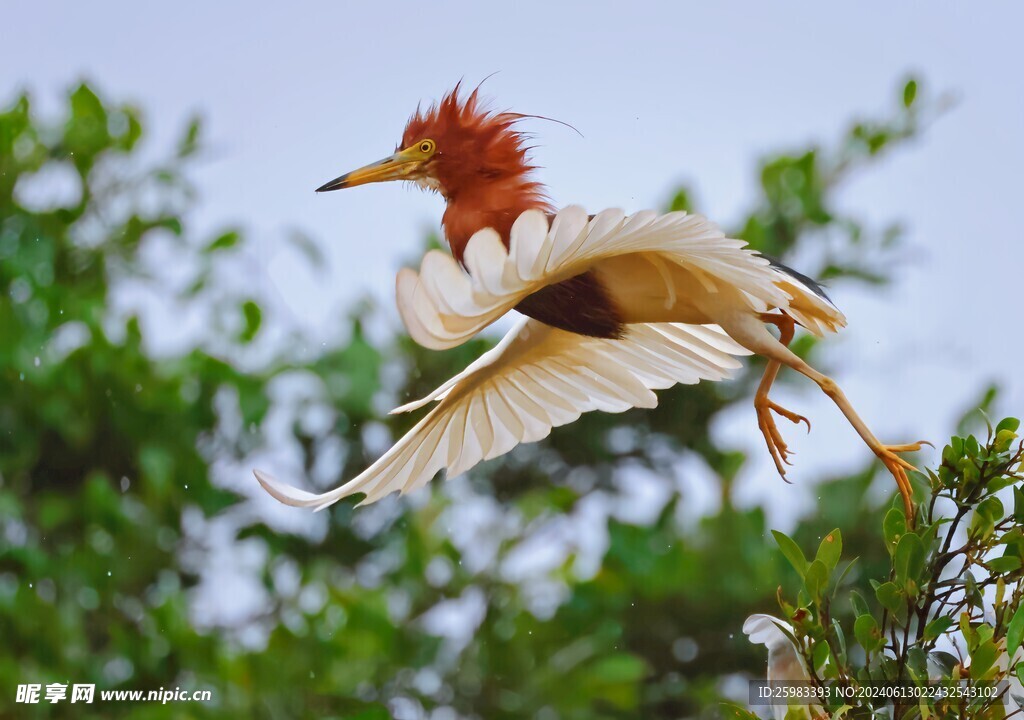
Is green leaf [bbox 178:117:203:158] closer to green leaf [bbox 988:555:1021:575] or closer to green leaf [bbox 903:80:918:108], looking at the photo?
green leaf [bbox 903:80:918:108]

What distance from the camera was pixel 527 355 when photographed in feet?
2.39

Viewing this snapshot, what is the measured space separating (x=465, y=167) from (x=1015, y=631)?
40cm

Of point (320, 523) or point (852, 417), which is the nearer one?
point (852, 417)

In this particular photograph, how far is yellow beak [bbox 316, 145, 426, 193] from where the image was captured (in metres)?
0.71

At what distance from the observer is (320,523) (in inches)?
61.9

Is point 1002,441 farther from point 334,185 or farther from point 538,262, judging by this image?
point 334,185

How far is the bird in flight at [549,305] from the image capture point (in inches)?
21.3

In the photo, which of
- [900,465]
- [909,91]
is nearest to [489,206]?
[900,465]

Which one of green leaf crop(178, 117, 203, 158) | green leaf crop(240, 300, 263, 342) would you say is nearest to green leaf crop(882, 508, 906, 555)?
green leaf crop(240, 300, 263, 342)

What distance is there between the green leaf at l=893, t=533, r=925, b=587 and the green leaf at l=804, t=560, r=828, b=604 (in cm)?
3

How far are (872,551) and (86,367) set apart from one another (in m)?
1.06

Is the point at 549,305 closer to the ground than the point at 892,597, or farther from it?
farther from it

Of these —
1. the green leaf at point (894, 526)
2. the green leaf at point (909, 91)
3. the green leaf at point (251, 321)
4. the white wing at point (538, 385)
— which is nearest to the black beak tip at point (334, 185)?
the white wing at point (538, 385)

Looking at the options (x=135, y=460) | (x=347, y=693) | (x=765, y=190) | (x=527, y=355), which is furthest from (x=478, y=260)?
(x=135, y=460)
